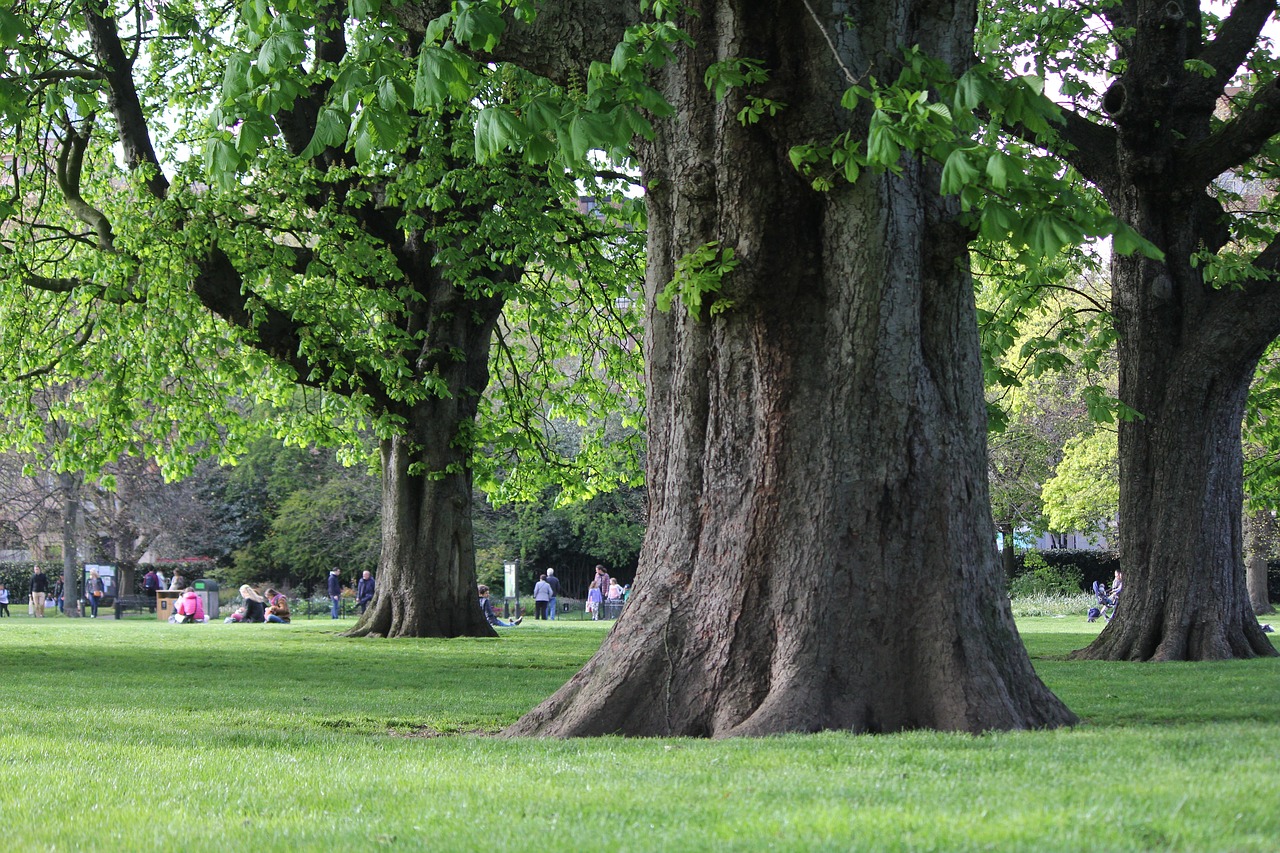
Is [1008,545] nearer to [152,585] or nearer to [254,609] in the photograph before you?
[254,609]

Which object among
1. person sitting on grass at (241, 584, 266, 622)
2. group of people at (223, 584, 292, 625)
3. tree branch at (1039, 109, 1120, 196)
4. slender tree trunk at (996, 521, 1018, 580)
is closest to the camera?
tree branch at (1039, 109, 1120, 196)

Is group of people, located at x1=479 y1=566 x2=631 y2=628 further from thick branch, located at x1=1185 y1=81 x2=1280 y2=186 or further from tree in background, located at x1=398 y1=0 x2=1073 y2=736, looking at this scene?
tree in background, located at x1=398 y1=0 x2=1073 y2=736

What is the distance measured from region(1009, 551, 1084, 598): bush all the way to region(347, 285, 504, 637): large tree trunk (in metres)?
28.7

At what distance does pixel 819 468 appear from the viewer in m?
7.59

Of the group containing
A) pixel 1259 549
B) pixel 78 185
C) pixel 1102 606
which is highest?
pixel 78 185

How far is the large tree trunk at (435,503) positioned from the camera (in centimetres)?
2058

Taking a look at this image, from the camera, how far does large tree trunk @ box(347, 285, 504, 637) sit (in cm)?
2058

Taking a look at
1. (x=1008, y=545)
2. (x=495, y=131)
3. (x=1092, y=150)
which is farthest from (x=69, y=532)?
(x=495, y=131)

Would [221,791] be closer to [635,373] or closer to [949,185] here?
[949,185]

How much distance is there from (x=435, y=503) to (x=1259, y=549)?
1171 inches

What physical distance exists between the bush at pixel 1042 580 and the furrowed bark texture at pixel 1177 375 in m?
30.7

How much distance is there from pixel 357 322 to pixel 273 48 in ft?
41.4

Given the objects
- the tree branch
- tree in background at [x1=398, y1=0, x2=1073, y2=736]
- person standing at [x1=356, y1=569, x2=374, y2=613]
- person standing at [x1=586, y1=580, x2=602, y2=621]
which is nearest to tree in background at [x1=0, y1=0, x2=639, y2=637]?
the tree branch

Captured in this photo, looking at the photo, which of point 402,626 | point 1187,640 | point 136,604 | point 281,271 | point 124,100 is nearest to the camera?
point 1187,640
